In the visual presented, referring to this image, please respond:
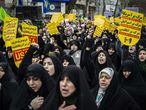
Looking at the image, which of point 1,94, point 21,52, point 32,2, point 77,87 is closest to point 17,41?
point 21,52

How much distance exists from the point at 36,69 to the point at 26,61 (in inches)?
138

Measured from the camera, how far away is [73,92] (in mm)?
4801

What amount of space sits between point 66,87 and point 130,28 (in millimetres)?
7160

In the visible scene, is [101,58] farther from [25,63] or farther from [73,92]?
[73,92]

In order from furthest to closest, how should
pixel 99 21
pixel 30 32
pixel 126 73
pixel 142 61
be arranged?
pixel 99 21
pixel 30 32
pixel 142 61
pixel 126 73

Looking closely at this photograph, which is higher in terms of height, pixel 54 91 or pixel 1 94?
pixel 54 91

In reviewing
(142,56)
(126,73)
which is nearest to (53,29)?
(142,56)

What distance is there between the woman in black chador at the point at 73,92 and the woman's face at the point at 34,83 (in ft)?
1.93

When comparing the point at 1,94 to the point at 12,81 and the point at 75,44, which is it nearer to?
the point at 12,81

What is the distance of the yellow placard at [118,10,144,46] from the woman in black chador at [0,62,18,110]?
5.18 meters

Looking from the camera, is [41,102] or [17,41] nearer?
[41,102]

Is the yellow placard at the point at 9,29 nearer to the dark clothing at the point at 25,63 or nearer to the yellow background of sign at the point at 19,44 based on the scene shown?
the yellow background of sign at the point at 19,44

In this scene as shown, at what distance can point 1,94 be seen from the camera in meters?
6.42

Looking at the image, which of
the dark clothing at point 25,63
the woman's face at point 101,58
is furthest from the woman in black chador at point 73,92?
the woman's face at point 101,58
